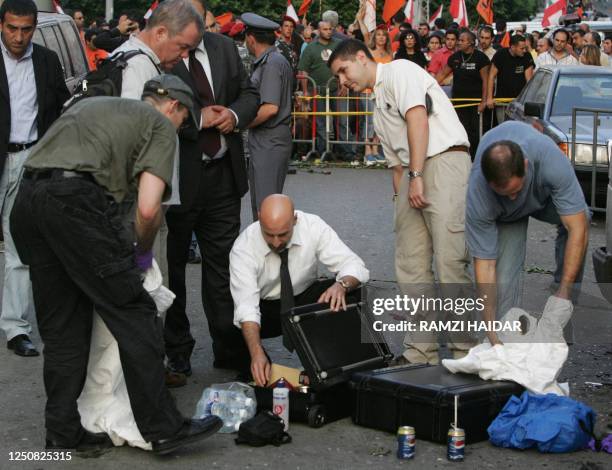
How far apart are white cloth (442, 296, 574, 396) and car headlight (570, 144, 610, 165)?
6859mm

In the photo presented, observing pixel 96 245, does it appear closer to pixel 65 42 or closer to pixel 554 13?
pixel 65 42

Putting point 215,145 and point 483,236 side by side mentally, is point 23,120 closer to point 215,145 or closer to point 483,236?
point 215,145

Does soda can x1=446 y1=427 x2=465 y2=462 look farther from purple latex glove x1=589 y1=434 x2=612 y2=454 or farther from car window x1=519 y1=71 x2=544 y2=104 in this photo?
car window x1=519 y1=71 x2=544 y2=104

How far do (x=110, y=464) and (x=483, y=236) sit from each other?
2.31 metres

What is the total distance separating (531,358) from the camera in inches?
229

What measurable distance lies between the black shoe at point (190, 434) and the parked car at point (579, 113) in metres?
7.66

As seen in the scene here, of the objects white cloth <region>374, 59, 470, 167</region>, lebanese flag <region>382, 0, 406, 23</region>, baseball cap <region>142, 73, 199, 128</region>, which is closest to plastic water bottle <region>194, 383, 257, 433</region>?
baseball cap <region>142, 73, 199, 128</region>

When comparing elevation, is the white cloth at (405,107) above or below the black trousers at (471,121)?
above

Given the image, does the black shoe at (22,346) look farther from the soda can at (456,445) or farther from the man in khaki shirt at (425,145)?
the soda can at (456,445)

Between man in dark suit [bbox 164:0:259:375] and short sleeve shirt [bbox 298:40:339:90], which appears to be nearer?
man in dark suit [bbox 164:0:259:375]

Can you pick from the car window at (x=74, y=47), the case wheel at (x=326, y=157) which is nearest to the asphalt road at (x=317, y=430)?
the car window at (x=74, y=47)

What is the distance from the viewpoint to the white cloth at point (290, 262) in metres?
6.29

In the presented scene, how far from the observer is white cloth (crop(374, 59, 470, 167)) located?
6.62 meters

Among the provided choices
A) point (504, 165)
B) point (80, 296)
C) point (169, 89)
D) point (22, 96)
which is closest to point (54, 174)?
point (80, 296)
